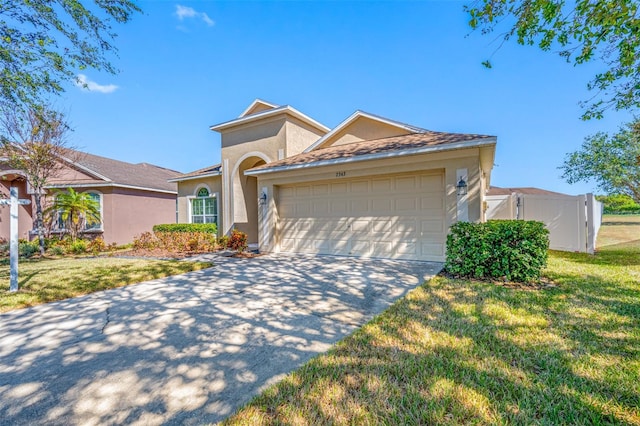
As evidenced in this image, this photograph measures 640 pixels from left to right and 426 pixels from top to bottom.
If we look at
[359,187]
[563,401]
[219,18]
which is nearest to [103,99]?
[219,18]

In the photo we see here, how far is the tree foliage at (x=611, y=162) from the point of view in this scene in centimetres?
1578

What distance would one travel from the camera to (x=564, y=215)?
1042 cm

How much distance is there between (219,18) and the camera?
415 inches

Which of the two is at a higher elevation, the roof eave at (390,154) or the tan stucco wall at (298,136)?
the tan stucco wall at (298,136)

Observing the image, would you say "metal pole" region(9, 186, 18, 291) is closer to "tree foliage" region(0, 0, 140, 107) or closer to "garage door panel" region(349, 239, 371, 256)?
"tree foliage" region(0, 0, 140, 107)

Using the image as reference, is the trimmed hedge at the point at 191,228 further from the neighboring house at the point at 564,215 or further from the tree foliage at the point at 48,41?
the neighboring house at the point at 564,215

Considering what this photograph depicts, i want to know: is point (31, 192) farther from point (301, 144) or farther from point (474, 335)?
point (474, 335)

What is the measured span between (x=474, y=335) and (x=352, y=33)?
11.5 m

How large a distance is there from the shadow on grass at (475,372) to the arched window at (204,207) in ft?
42.3

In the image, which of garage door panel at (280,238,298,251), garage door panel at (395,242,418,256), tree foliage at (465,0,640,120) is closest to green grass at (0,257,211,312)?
garage door panel at (280,238,298,251)

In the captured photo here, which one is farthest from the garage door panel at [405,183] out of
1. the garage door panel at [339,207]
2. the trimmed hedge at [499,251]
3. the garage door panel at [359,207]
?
the trimmed hedge at [499,251]

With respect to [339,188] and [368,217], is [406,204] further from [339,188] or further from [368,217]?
[339,188]

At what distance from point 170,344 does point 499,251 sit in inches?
249

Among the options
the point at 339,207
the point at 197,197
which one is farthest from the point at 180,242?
the point at 339,207
